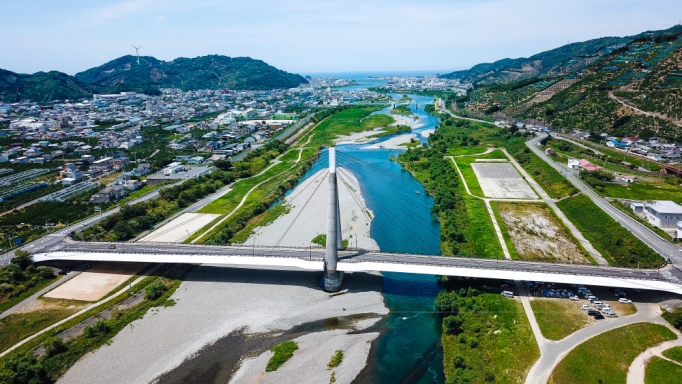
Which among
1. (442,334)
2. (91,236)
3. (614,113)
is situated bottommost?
(442,334)

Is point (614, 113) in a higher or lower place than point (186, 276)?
higher

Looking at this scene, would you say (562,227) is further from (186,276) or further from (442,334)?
(186,276)

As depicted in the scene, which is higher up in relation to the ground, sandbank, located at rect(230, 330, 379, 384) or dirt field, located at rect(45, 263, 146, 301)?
dirt field, located at rect(45, 263, 146, 301)

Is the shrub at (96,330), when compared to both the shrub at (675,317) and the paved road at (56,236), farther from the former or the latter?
the shrub at (675,317)

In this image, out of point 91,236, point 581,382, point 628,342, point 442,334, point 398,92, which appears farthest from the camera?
point 398,92

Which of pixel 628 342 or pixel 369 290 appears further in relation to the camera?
pixel 369 290

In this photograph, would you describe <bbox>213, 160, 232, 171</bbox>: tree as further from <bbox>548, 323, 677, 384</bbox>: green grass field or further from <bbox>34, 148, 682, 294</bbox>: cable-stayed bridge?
<bbox>548, 323, 677, 384</bbox>: green grass field

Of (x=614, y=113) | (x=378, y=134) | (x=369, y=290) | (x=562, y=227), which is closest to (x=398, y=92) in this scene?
(x=378, y=134)

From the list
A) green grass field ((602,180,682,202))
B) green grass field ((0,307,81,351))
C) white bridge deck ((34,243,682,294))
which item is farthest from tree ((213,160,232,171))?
green grass field ((602,180,682,202))

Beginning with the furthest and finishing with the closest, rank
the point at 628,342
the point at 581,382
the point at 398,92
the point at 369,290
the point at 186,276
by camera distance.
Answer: the point at 398,92
the point at 186,276
the point at 369,290
the point at 628,342
the point at 581,382
